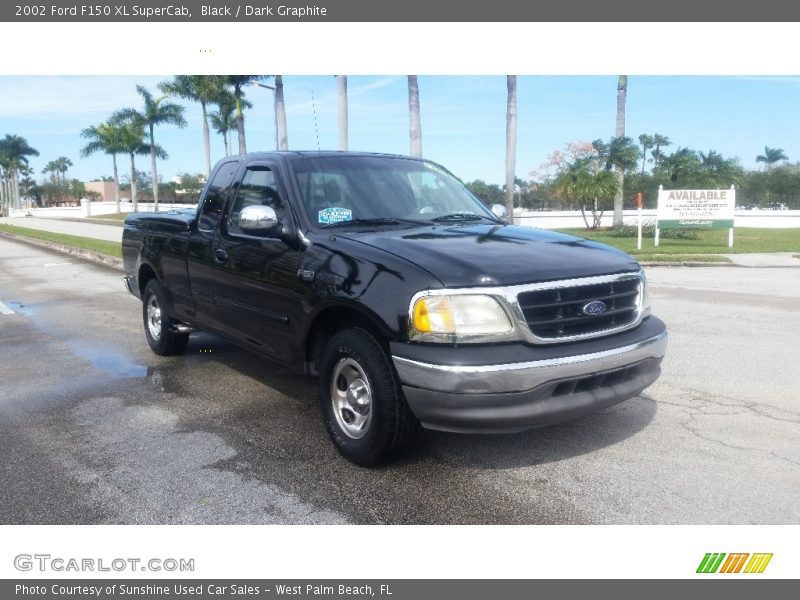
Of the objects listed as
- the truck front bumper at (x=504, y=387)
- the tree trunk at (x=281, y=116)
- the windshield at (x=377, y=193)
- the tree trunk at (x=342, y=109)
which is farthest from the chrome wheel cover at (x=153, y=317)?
the tree trunk at (x=281, y=116)

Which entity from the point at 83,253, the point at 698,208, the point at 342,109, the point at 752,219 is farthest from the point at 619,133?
the point at 83,253

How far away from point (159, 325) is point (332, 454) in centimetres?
341

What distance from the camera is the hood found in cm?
364

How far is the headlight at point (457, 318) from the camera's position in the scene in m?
3.55

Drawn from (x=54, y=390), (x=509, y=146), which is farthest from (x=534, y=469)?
(x=509, y=146)

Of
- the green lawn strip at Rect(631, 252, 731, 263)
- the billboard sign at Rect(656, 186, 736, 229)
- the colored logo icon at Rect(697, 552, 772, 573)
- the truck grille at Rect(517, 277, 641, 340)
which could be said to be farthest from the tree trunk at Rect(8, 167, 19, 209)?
the colored logo icon at Rect(697, 552, 772, 573)

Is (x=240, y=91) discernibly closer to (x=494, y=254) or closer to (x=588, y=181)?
(x=588, y=181)

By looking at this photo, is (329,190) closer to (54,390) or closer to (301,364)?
(301,364)

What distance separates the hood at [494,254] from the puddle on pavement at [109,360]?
3.18m

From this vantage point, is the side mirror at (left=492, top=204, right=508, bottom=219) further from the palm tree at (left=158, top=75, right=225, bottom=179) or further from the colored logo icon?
the palm tree at (left=158, top=75, right=225, bottom=179)

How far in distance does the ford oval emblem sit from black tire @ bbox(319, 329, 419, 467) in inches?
43.9

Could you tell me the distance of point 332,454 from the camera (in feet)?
14.1

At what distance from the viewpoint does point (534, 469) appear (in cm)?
400

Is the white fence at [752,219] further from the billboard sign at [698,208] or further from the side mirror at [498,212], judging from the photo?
the side mirror at [498,212]
